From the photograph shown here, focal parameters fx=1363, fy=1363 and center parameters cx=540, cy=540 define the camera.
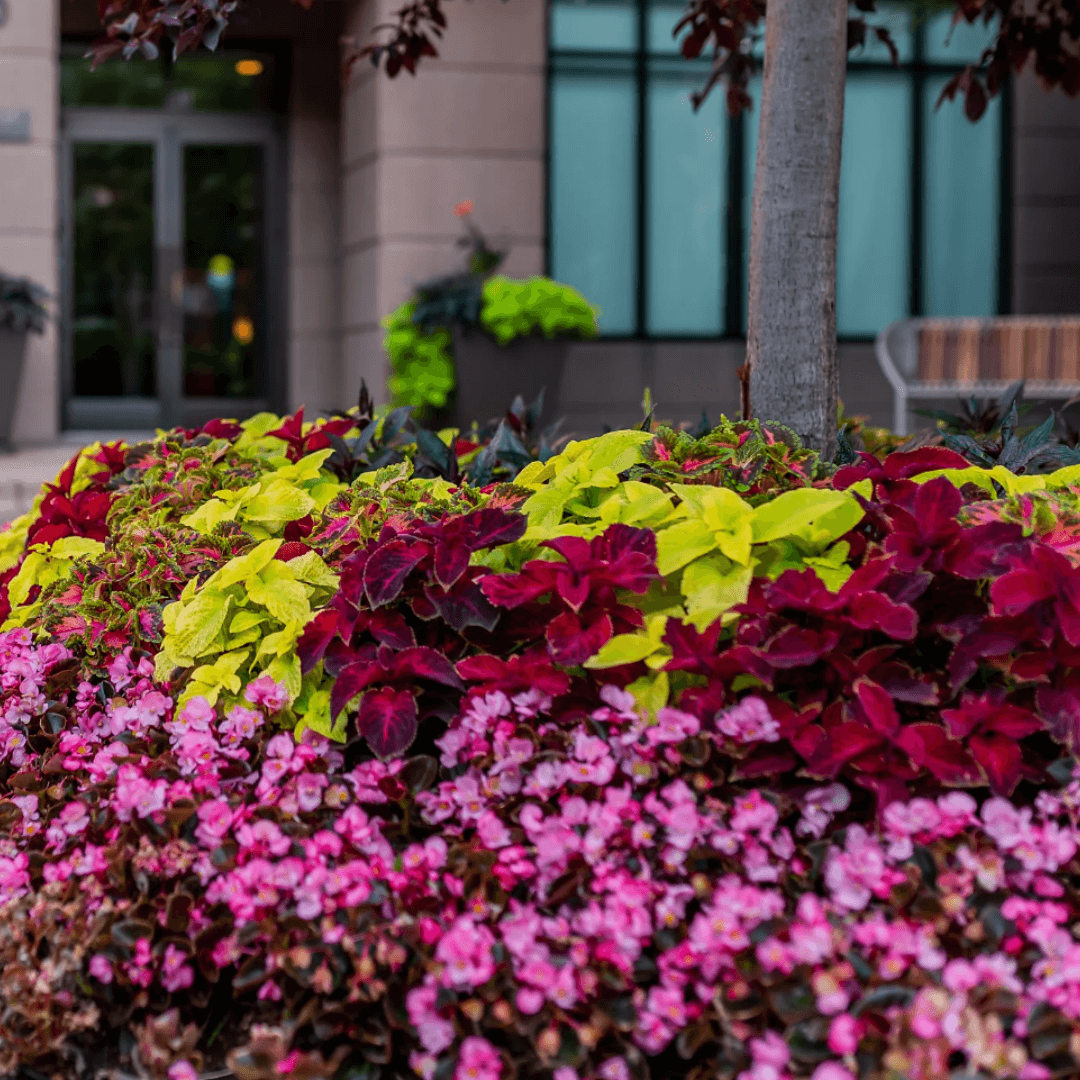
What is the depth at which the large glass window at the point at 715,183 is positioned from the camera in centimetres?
1160

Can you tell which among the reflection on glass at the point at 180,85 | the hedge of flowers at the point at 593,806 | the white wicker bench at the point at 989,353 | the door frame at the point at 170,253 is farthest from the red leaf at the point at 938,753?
the reflection on glass at the point at 180,85

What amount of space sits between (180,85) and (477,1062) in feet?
43.1

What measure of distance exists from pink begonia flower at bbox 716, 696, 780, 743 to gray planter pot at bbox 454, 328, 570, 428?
8.44 meters

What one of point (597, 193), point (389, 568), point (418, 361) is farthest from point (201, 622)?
point (597, 193)

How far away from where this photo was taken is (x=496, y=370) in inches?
411

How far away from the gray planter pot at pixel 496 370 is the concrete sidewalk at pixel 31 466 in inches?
108

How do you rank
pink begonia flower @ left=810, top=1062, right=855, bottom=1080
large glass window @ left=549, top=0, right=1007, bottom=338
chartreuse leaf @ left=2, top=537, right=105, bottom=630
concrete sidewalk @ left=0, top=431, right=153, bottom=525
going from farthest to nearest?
large glass window @ left=549, top=0, right=1007, bottom=338 < concrete sidewalk @ left=0, top=431, right=153, bottom=525 < chartreuse leaf @ left=2, top=537, right=105, bottom=630 < pink begonia flower @ left=810, top=1062, right=855, bottom=1080

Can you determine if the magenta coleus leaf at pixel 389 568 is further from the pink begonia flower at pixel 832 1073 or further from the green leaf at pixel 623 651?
the pink begonia flower at pixel 832 1073

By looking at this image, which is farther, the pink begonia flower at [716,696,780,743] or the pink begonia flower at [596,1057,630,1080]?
the pink begonia flower at [716,696,780,743]

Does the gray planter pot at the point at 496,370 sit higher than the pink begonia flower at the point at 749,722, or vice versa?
the gray planter pot at the point at 496,370

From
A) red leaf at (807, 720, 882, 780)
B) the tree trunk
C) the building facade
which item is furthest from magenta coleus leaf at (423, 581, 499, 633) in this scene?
the building facade

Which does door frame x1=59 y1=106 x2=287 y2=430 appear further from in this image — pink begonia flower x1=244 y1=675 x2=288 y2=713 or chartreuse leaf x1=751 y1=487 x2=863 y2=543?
chartreuse leaf x1=751 y1=487 x2=863 y2=543

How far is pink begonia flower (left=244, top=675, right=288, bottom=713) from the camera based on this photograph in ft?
7.36

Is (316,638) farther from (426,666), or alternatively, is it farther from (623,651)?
(623,651)
